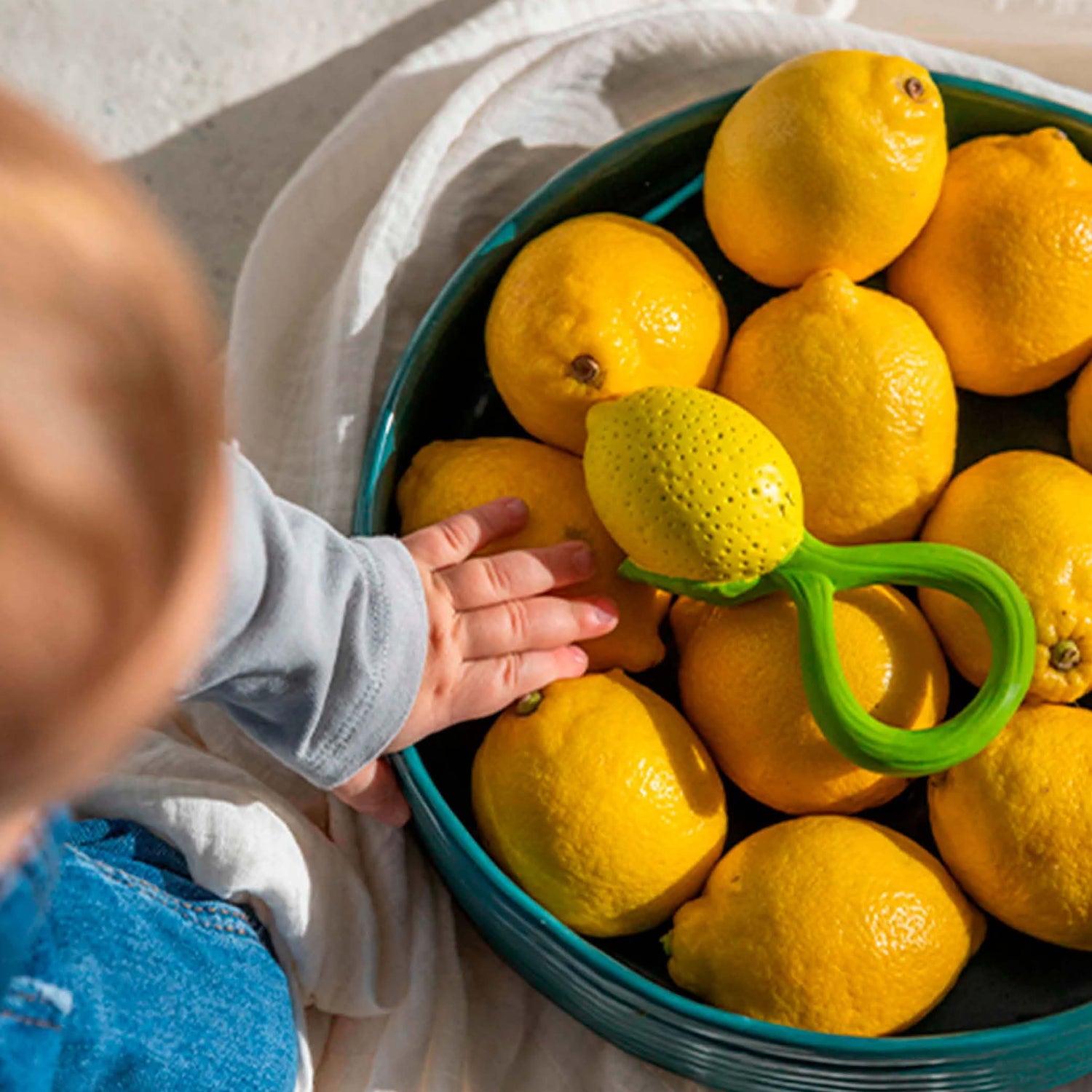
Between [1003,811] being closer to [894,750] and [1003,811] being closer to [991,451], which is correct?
[894,750]

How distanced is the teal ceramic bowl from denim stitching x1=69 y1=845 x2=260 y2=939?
89 mm

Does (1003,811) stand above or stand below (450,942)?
above

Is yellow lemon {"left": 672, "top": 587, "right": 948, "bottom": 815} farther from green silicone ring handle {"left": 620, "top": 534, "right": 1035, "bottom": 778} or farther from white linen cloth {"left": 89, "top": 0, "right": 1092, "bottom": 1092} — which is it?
white linen cloth {"left": 89, "top": 0, "right": 1092, "bottom": 1092}

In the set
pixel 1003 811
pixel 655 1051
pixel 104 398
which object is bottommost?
pixel 655 1051

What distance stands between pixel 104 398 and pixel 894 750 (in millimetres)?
327

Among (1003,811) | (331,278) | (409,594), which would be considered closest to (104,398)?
(409,594)

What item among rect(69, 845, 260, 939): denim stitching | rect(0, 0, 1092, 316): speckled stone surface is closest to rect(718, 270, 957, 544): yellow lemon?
rect(69, 845, 260, 939): denim stitching

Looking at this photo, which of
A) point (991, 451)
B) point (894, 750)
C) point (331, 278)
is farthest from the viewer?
point (331, 278)

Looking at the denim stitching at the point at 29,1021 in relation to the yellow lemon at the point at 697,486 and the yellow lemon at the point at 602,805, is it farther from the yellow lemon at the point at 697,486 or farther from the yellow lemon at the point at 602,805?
the yellow lemon at the point at 697,486

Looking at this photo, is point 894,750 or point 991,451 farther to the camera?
point 991,451

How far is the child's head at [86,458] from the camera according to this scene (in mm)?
302

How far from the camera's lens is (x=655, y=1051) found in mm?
592

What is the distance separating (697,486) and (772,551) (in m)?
0.04

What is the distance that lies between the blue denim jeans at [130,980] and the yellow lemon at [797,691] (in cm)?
22
